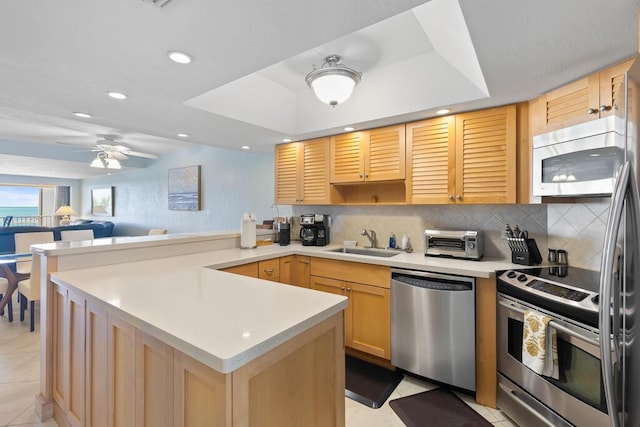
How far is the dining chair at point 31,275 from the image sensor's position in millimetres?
2783

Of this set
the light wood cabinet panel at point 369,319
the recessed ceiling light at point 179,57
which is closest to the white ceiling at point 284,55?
the recessed ceiling light at point 179,57

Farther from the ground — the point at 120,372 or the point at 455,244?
the point at 455,244

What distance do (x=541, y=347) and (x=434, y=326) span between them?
26.8 inches

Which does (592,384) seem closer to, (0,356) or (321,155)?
(321,155)

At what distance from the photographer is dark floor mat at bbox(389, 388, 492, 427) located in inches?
71.6

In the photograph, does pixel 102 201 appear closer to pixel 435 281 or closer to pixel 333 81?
pixel 333 81

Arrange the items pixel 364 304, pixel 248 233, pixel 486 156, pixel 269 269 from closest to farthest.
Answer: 1. pixel 486 156
2. pixel 364 304
3. pixel 269 269
4. pixel 248 233

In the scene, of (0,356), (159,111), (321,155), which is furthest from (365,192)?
(0,356)

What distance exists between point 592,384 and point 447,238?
48.3 inches

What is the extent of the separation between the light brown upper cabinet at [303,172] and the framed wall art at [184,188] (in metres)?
2.37

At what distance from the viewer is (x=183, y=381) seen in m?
0.94

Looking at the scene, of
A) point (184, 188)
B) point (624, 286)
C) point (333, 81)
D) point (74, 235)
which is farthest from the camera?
point (184, 188)

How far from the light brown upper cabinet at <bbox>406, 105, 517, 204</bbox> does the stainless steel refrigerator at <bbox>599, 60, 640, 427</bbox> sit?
136 cm

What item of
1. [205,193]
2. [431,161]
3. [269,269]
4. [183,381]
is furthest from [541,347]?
[205,193]
